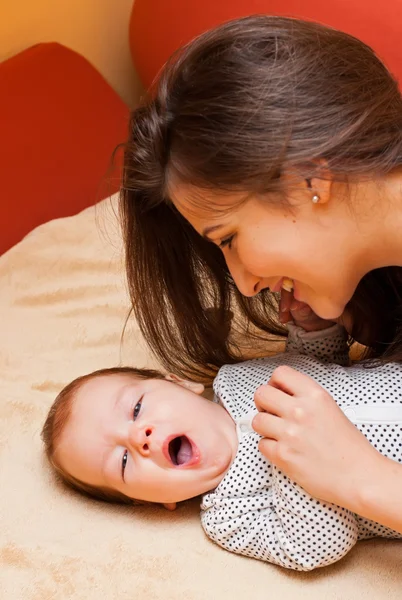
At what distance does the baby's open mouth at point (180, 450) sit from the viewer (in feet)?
4.35

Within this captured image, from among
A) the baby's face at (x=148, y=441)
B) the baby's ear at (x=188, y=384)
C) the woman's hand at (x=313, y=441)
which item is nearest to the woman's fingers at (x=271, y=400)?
the woman's hand at (x=313, y=441)

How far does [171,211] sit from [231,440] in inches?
15.6

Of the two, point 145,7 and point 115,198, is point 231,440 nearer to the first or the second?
point 115,198

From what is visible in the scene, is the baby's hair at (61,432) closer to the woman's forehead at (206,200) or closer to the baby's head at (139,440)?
the baby's head at (139,440)

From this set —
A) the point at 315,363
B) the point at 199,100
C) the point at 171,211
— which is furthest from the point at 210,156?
the point at 315,363

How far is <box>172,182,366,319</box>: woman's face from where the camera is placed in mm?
1159

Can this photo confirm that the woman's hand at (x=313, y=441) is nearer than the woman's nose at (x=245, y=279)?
Yes

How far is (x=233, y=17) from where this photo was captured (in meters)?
2.10

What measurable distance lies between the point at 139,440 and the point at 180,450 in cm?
11

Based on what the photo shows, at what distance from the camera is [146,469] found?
1250 millimetres

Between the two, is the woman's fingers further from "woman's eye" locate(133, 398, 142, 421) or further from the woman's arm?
"woman's eye" locate(133, 398, 142, 421)

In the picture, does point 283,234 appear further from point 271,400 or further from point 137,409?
point 137,409

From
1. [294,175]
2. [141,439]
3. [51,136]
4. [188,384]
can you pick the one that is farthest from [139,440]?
[51,136]

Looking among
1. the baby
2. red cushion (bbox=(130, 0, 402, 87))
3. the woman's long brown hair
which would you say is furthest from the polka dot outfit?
red cushion (bbox=(130, 0, 402, 87))
